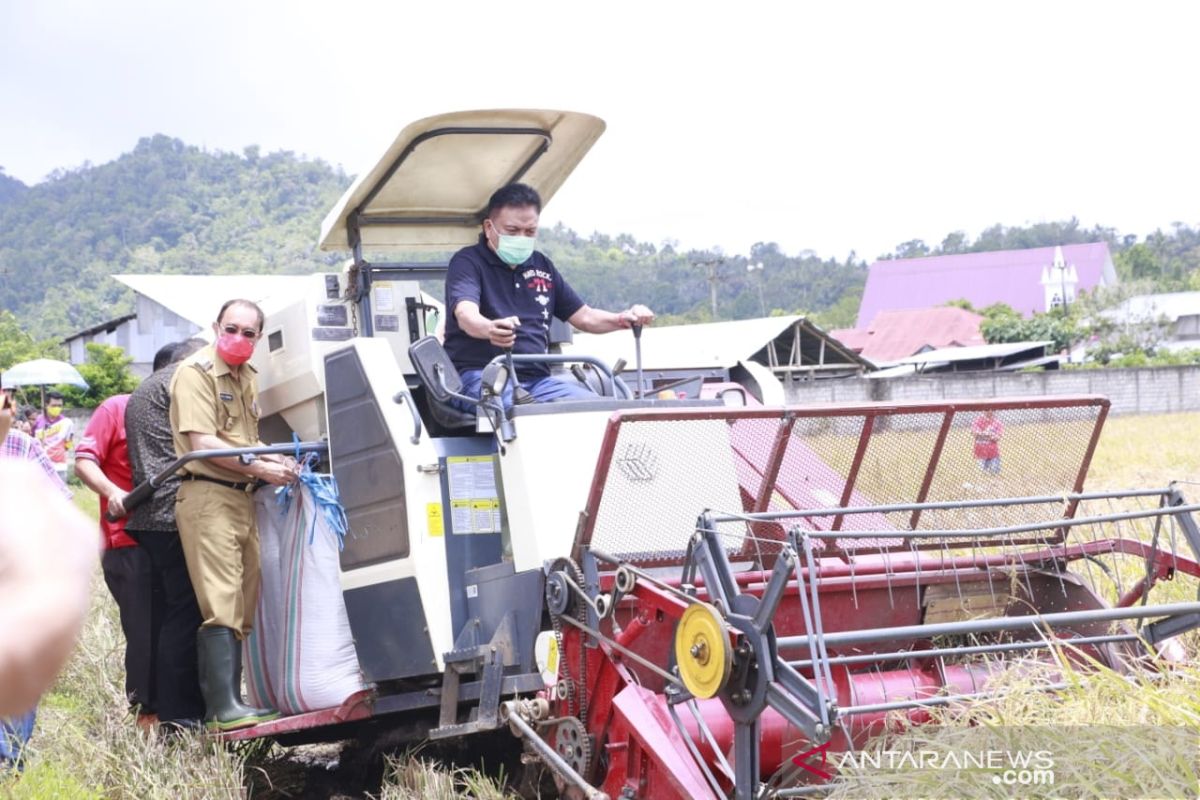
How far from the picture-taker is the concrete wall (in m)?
35.6

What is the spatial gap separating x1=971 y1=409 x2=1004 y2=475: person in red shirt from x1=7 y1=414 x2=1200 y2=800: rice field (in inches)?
1.6

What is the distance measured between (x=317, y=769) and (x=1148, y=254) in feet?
363

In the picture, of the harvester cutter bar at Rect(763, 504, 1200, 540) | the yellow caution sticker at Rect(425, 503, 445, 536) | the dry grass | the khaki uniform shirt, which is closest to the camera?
the dry grass

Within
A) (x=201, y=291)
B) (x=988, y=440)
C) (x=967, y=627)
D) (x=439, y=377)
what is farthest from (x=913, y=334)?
(x=967, y=627)

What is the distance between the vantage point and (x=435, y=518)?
5539mm

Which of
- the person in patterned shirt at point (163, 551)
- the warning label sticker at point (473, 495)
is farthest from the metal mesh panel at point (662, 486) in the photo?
the person in patterned shirt at point (163, 551)

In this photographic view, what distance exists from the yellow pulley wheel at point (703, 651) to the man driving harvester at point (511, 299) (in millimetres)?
1739

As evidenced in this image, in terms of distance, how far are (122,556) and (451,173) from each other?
2373 millimetres

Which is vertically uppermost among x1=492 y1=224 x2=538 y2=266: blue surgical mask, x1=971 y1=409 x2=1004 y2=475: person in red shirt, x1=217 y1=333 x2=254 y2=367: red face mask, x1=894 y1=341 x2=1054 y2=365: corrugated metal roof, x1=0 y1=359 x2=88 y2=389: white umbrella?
x1=492 y1=224 x2=538 y2=266: blue surgical mask

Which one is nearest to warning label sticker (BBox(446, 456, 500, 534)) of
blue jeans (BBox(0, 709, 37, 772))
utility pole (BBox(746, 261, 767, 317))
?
blue jeans (BBox(0, 709, 37, 772))

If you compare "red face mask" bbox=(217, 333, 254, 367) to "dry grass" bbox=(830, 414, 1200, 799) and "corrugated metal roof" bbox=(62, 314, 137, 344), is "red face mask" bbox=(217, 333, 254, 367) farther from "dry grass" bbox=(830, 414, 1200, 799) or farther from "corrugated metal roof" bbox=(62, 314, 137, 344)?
"corrugated metal roof" bbox=(62, 314, 137, 344)

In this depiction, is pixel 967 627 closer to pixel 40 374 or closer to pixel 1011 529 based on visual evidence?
pixel 1011 529

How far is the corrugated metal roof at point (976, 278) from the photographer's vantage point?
4099 inches

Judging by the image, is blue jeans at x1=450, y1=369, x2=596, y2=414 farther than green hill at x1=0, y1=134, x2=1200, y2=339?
No
